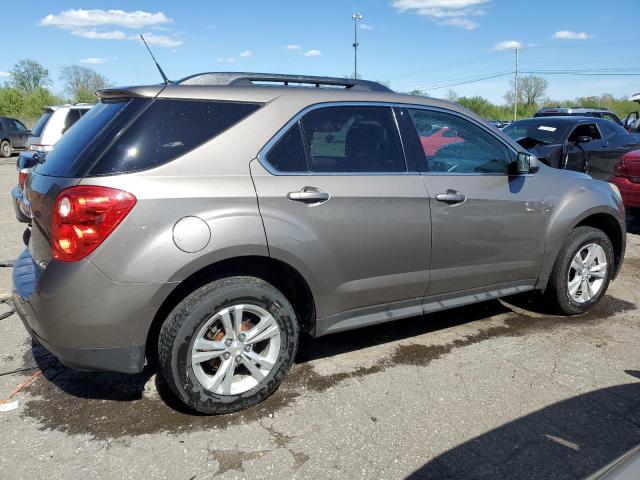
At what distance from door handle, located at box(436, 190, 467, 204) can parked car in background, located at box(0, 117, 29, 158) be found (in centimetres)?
2463

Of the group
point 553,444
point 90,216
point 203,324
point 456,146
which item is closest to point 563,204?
point 456,146

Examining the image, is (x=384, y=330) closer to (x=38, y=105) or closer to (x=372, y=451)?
(x=372, y=451)

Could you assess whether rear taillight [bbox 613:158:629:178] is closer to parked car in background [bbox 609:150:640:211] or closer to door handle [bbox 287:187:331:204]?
parked car in background [bbox 609:150:640:211]

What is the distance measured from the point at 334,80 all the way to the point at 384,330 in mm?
1960

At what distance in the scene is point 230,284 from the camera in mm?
2938

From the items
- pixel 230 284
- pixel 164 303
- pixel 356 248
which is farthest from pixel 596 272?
pixel 164 303

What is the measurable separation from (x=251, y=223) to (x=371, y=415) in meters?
1.27

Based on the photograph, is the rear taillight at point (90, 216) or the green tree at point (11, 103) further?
the green tree at point (11, 103)

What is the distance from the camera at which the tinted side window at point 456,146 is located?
371 centimetres

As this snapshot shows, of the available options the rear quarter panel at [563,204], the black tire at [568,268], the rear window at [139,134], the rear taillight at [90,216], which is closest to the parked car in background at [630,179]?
the black tire at [568,268]

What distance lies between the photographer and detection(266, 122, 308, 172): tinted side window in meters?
3.09

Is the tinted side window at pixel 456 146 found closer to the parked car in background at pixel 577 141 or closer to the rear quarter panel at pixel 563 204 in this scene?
the rear quarter panel at pixel 563 204

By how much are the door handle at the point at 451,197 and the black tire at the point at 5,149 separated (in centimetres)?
2474

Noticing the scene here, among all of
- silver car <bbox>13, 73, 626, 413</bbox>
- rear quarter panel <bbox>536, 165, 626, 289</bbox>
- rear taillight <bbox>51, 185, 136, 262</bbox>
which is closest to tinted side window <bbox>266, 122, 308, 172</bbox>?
silver car <bbox>13, 73, 626, 413</bbox>
